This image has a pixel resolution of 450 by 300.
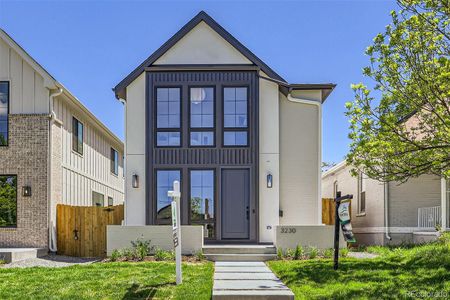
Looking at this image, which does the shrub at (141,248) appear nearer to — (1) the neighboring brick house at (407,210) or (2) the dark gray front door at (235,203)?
(2) the dark gray front door at (235,203)

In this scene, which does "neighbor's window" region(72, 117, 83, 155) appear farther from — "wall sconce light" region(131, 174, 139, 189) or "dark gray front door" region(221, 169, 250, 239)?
"dark gray front door" region(221, 169, 250, 239)

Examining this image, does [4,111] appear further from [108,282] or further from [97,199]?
[108,282]

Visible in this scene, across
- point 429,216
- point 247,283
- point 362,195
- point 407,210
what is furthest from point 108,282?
point 362,195

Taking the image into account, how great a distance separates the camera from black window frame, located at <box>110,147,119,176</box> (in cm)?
2330

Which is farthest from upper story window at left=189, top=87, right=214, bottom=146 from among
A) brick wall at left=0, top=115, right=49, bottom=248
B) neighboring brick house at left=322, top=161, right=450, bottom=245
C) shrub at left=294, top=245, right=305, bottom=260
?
neighboring brick house at left=322, top=161, right=450, bottom=245

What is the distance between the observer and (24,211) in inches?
581

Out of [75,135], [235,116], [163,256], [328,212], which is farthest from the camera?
[75,135]

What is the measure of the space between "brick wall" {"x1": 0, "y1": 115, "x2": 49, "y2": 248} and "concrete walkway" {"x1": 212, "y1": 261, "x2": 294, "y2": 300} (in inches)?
251

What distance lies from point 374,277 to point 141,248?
237 inches

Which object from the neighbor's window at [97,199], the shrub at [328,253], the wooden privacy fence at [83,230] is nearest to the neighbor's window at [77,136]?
the neighbor's window at [97,199]

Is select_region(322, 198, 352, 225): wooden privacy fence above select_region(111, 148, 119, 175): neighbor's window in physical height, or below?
below

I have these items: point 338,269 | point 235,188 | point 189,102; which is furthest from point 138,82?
point 338,269

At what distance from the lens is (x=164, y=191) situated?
14547 mm

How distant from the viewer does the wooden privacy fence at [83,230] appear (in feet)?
48.9
